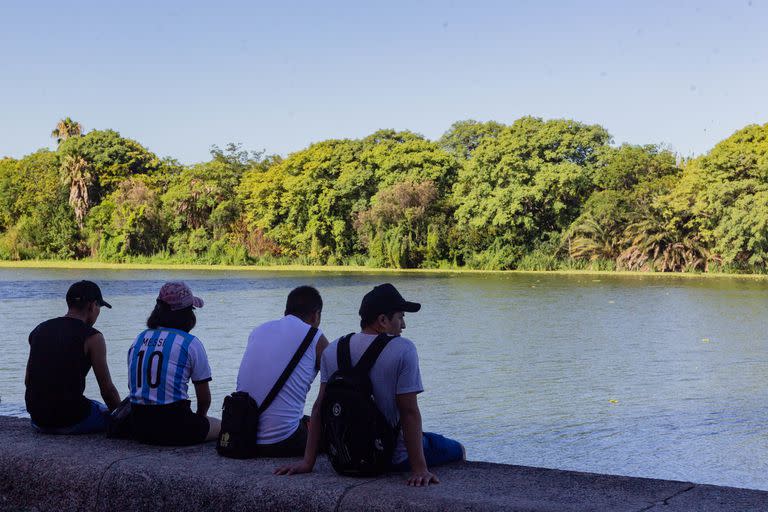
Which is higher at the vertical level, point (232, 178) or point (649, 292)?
point (232, 178)

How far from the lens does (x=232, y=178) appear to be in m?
57.9

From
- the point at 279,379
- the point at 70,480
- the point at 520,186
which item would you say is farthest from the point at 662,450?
the point at 520,186

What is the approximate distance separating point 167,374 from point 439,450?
4.81ft

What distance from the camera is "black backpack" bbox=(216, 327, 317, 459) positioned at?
4531 millimetres

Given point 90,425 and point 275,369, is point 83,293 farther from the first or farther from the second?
point 275,369

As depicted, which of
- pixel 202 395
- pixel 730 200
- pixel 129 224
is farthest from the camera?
pixel 129 224

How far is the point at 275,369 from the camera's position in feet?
15.5

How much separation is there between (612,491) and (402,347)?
1.03m

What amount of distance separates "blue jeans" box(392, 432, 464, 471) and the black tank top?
6.56 ft

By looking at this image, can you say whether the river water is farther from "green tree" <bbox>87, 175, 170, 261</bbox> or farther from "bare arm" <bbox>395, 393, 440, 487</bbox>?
"green tree" <bbox>87, 175, 170, 261</bbox>

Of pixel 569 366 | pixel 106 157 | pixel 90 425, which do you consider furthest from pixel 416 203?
pixel 90 425

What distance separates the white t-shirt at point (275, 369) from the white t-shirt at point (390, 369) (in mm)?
533

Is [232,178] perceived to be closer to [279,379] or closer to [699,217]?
[699,217]

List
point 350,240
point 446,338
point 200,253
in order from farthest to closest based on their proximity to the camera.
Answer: point 200,253, point 350,240, point 446,338
